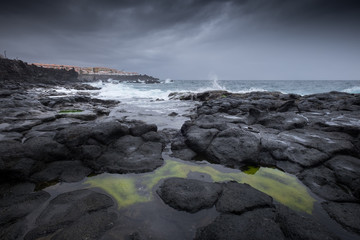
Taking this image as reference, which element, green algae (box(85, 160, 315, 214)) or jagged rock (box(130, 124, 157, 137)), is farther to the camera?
jagged rock (box(130, 124, 157, 137))

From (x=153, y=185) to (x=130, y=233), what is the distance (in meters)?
1.35

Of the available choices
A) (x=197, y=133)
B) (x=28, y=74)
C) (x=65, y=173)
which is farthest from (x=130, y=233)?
(x=28, y=74)

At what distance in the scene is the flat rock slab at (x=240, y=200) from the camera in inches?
120

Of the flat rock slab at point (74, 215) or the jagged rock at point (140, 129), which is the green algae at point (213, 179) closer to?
the flat rock slab at point (74, 215)

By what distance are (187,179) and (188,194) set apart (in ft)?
1.77

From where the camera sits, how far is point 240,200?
3.21 m

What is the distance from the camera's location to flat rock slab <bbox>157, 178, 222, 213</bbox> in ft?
10.4

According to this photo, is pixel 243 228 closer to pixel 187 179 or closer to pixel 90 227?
pixel 187 179

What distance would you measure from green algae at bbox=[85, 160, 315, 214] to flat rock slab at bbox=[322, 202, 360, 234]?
0.29 m

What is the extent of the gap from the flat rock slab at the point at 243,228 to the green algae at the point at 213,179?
3.32 ft

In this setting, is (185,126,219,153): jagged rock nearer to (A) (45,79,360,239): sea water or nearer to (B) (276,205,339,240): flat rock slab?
(A) (45,79,360,239): sea water

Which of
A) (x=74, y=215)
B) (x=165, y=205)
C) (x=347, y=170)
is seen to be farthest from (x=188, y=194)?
(x=347, y=170)

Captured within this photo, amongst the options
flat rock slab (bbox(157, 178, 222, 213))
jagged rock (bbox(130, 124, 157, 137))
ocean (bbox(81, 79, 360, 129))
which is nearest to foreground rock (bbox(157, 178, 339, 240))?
flat rock slab (bbox(157, 178, 222, 213))

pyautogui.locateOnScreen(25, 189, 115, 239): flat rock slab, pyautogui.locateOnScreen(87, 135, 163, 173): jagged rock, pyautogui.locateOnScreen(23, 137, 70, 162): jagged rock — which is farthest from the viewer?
pyautogui.locateOnScreen(87, 135, 163, 173): jagged rock
